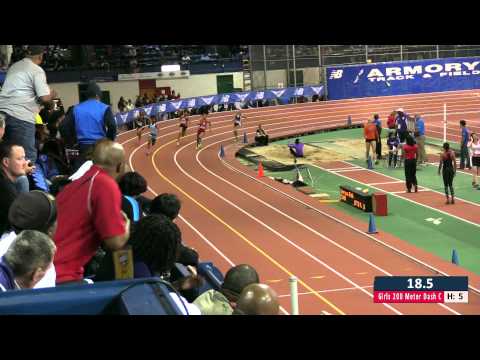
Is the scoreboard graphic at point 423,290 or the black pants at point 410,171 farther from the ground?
the black pants at point 410,171

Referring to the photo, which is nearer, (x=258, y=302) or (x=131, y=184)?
(x=258, y=302)

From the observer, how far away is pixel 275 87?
149ft

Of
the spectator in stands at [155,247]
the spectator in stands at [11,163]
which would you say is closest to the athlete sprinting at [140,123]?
the spectator in stands at [11,163]

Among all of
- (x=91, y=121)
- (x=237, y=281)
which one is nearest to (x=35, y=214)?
(x=237, y=281)

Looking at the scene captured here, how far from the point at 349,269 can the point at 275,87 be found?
31.6 m

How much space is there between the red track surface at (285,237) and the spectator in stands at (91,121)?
6.54 meters

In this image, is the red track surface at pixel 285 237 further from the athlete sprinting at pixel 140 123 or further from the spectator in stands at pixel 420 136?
the spectator in stands at pixel 420 136

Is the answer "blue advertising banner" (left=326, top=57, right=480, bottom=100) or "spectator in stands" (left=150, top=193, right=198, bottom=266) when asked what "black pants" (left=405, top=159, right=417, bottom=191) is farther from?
"blue advertising banner" (left=326, top=57, right=480, bottom=100)

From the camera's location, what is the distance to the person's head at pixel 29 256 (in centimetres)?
314

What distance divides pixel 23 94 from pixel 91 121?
0.85 m

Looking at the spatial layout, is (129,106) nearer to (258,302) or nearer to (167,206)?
(167,206)

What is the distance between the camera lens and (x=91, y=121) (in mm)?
6586

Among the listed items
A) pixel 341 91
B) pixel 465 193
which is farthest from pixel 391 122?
pixel 341 91
